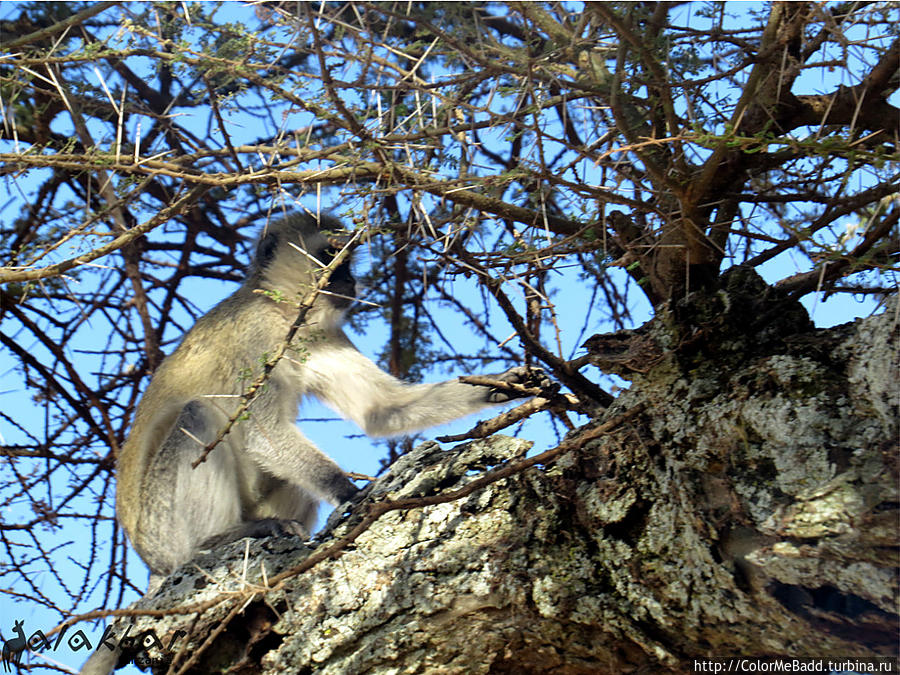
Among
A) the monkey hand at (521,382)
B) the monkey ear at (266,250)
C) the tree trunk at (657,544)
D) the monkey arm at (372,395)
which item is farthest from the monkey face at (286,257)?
the tree trunk at (657,544)

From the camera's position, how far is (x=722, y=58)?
2602 millimetres

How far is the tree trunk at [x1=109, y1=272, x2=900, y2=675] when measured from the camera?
1.80m

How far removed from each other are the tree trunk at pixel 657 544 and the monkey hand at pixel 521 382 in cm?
70

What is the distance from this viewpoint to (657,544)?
211 centimetres

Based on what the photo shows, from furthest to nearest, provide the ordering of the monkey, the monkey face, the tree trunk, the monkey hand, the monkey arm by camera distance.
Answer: the monkey face < the monkey arm < the monkey < the monkey hand < the tree trunk

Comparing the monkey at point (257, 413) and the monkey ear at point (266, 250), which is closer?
the monkey at point (257, 413)

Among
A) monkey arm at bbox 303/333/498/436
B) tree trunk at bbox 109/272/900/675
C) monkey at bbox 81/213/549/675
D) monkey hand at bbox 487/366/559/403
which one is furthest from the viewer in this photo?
monkey arm at bbox 303/333/498/436

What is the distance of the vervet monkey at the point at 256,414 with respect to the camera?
356 centimetres

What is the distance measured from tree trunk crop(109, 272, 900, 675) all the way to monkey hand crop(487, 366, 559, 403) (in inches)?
27.6

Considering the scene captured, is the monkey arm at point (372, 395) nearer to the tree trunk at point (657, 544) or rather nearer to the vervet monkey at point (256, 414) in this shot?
the vervet monkey at point (256, 414)

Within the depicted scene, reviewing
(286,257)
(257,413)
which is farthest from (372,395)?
(286,257)

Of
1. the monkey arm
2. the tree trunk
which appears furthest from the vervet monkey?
the tree trunk

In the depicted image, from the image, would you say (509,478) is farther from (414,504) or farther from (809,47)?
(809,47)

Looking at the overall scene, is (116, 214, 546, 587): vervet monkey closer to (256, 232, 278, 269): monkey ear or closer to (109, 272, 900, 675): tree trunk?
(256, 232, 278, 269): monkey ear
